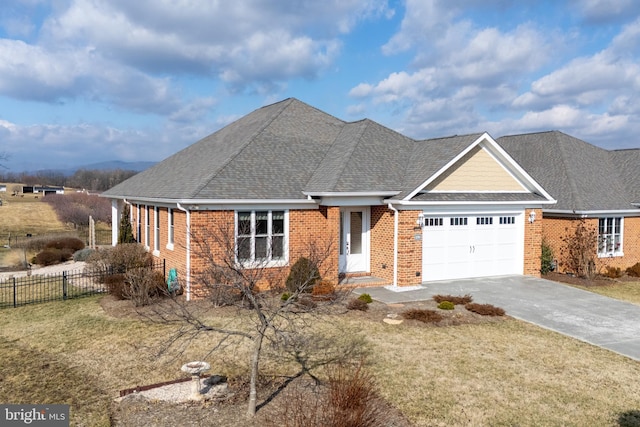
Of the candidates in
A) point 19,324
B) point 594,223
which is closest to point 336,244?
point 19,324

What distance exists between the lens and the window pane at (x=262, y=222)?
16911mm

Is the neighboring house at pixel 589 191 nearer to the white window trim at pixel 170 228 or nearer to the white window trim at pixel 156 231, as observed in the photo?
the white window trim at pixel 170 228

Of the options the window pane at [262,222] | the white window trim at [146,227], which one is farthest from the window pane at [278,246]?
the white window trim at [146,227]

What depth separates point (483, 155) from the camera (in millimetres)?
19156

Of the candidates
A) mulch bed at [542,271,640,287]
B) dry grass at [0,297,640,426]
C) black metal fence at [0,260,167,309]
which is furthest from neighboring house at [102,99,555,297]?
dry grass at [0,297,640,426]

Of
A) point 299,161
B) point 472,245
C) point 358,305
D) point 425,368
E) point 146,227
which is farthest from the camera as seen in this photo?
point 146,227

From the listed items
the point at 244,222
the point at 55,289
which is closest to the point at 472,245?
the point at 244,222

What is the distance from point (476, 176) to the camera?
1912 cm

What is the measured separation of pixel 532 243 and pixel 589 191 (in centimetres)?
543

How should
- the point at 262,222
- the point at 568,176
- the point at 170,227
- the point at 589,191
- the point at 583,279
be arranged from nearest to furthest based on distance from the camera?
the point at 262,222 → the point at 170,227 → the point at 583,279 → the point at 589,191 → the point at 568,176

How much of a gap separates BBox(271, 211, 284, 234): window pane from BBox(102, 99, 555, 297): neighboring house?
0.15 feet

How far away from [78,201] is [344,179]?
48.6 metres

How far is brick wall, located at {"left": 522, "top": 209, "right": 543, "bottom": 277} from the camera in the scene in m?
20.0

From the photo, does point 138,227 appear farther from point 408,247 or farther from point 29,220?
point 29,220
